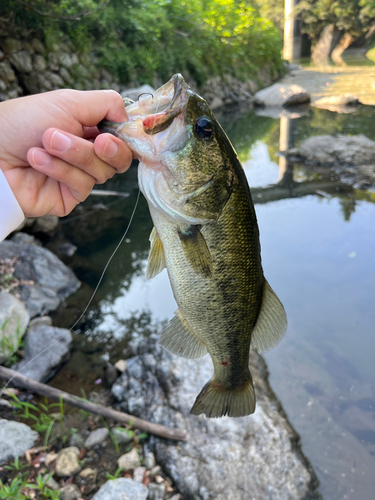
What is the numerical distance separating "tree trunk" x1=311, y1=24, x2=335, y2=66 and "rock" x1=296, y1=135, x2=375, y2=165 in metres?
33.4

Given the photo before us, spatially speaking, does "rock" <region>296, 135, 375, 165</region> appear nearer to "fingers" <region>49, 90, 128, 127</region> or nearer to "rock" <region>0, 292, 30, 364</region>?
"rock" <region>0, 292, 30, 364</region>

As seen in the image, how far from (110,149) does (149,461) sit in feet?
7.79

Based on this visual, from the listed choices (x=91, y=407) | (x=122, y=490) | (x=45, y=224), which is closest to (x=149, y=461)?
(x=122, y=490)

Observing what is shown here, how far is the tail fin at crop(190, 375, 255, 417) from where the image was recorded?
178cm

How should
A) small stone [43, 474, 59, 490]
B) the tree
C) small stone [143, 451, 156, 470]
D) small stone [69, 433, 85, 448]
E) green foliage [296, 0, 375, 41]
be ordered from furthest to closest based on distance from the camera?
1. the tree
2. green foliage [296, 0, 375, 41]
3. small stone [69, 433, 85, 448]
4. small stone [143, 451, 156, 470]
5. small stone [43, 474, 59, 490]

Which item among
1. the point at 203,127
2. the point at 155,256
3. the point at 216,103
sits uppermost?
the point at 203,127

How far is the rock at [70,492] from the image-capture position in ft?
7.97

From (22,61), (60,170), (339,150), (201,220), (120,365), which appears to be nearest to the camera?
(201,220)

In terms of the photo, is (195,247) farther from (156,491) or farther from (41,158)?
(156,491)

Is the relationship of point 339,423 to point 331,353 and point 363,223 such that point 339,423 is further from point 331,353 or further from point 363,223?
point 363,223

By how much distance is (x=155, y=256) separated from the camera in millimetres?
1681

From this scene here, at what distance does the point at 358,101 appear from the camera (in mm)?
15070

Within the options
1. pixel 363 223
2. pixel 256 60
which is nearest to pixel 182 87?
pixel 363 223

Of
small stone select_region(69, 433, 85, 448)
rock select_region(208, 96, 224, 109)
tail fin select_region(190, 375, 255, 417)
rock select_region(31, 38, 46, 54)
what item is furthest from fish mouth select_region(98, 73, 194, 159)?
rock select_region(208, 96, 224, 109)
